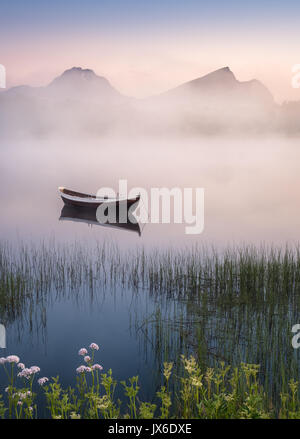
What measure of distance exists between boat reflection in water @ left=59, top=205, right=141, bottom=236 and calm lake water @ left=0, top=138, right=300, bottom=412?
37 cm

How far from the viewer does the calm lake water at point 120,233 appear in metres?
5.49

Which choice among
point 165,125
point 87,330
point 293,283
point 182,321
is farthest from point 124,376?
point 165,125

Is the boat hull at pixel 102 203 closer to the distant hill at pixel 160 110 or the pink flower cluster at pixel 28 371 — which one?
the pink flower cluster at pixel 28 371

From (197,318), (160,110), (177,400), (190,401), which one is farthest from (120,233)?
(160,110)

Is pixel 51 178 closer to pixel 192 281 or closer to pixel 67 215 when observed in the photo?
pixel 67 215

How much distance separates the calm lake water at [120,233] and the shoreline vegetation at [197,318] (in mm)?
169

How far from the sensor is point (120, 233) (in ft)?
43.4

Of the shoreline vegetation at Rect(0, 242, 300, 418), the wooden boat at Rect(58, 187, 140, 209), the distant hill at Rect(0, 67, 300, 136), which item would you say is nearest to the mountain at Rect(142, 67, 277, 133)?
the distant hill at Rect(0, 67, 300, 136)

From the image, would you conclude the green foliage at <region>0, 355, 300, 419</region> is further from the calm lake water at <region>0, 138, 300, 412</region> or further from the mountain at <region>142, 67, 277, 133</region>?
the mountain at <region>142, 67, 277, 133</region>

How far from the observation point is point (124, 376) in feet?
16.2

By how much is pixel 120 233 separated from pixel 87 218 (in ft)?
10.4

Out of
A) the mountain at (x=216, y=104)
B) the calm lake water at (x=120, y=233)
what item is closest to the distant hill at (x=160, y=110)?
the mountain at (x=216, y=104)

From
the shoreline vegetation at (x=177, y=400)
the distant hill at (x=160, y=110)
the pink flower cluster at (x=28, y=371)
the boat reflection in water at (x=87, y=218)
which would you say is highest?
the distant hill at (x=160, y=110)
